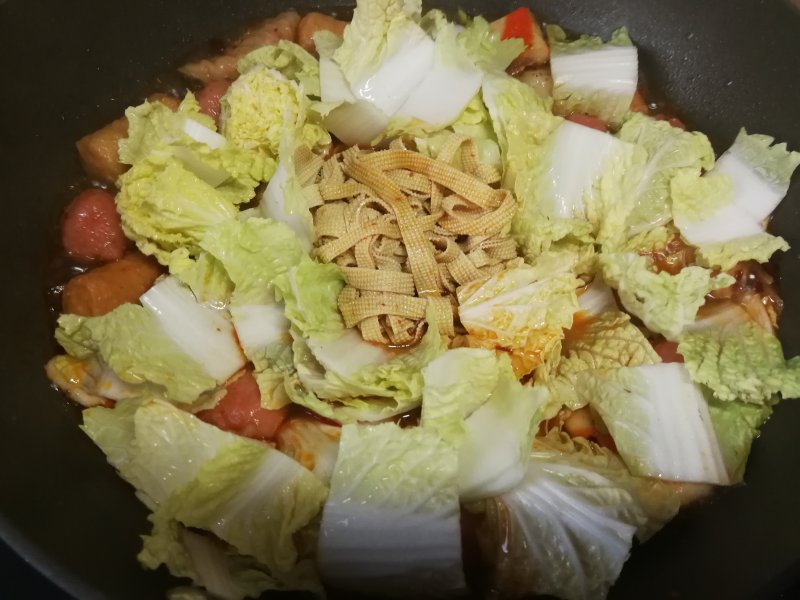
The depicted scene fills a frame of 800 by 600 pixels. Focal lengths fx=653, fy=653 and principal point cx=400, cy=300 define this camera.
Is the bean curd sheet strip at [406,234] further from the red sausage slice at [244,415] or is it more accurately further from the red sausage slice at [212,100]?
the red sausage slice at [212,100]

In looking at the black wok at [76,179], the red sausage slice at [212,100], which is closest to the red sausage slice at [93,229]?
the black wok at [76,179]

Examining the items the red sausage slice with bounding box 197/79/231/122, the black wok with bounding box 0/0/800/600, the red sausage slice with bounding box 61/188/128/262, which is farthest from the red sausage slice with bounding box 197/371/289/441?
the red sausage slice with bounding box 197/79/231/122

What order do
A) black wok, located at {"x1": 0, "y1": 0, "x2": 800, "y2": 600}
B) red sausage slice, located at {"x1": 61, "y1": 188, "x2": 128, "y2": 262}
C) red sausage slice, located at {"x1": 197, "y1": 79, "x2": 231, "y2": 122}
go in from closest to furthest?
black wok, located at {"x1": 0, "y1": 0, "x2": 800, "y2": 600}
red sausage slice, located at {"x1": 61, "y1": 188, "x2": 128, "y2": 262}
red sausage slice, located at {"x1": 197, "y1": 79, "x2": 231, "y2": 122}

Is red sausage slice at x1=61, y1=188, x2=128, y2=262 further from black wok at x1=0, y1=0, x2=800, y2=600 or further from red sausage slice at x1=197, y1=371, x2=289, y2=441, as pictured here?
red sausage slice at x1=197, y1=371, x2=289, y2=441

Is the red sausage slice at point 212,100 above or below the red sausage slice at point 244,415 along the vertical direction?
above

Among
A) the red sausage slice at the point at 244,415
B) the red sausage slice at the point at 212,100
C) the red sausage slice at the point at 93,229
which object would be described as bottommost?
the red sausage slice at the point at 244,415
